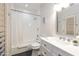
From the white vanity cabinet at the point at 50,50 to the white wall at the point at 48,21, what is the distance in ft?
0.47

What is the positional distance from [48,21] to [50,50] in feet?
1.31

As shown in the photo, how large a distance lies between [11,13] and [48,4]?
49 cm

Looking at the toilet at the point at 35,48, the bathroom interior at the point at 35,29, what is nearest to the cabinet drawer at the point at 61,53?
the bathroom interior at the point at 35,29

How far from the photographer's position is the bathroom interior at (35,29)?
142 cm

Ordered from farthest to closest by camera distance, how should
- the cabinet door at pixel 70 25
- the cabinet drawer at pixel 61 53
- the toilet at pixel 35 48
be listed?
the cabinet door at pixel 70 25 → the toilet at pixel 35 48 → the cabinet drawer at pixel 61 53

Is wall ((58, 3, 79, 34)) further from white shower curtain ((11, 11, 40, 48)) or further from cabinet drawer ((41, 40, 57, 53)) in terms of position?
white shower curtain ((11, 11, 40, 48))

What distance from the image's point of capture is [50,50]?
5.13 ft

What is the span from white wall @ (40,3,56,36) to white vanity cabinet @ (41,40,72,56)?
14 cm

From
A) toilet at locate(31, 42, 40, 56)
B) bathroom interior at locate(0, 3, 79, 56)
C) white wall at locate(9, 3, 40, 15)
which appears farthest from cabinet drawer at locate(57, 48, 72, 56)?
white wall at locate(9, 3, 40, 15)

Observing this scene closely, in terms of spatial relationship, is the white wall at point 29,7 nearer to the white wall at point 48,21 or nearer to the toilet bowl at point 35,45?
the white wall at point 48,21

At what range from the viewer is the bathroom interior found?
Answer: 1422 mm

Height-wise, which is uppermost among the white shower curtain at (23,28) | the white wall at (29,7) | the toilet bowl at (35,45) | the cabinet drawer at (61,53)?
the white wall at (29,7)

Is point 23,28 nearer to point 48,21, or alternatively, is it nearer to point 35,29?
point 35,29

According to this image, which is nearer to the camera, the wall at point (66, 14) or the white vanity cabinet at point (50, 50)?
the white vanity cabinet at point (50, 50)
